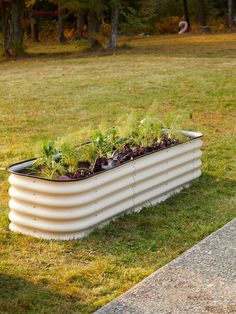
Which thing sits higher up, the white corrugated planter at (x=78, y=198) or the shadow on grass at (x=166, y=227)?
the white corrugated planter at (x=78, y=198)

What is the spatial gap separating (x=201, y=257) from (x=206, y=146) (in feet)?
11.9

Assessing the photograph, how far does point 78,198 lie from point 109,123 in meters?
4.83

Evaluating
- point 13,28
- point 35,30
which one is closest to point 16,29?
point 13,28

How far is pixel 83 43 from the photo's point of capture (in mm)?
24391

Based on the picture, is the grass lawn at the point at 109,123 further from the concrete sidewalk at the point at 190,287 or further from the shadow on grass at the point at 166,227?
the concrete sidewalk at the point at 190,287

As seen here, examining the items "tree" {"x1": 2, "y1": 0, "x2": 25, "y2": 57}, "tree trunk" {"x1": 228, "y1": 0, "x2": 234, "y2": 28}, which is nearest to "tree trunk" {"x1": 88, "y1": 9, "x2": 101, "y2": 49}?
"tree" {"x1": 2, "y1": 0, "x2": 25, "y2": 57}

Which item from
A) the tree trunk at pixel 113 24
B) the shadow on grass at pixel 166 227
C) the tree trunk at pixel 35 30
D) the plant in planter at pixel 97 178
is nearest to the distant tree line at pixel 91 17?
the tree trunk at pixel 113 24

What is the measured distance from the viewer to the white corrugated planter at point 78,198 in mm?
4484

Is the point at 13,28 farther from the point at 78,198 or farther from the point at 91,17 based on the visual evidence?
the point at 78,198

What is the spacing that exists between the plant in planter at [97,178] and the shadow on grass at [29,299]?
29.3 inches

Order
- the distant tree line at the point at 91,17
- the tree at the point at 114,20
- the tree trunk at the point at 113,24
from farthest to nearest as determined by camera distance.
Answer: the tree trunk at the point at 113,24, the distant tree line at the point at 91,17, the tree at the point at 114,20


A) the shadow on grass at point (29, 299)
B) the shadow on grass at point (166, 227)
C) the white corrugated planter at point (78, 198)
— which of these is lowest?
the shadow on grass at point (166, 227)

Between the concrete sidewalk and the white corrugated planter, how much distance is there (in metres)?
0.79

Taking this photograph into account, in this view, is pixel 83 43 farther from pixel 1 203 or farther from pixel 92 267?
pixel 92 267
